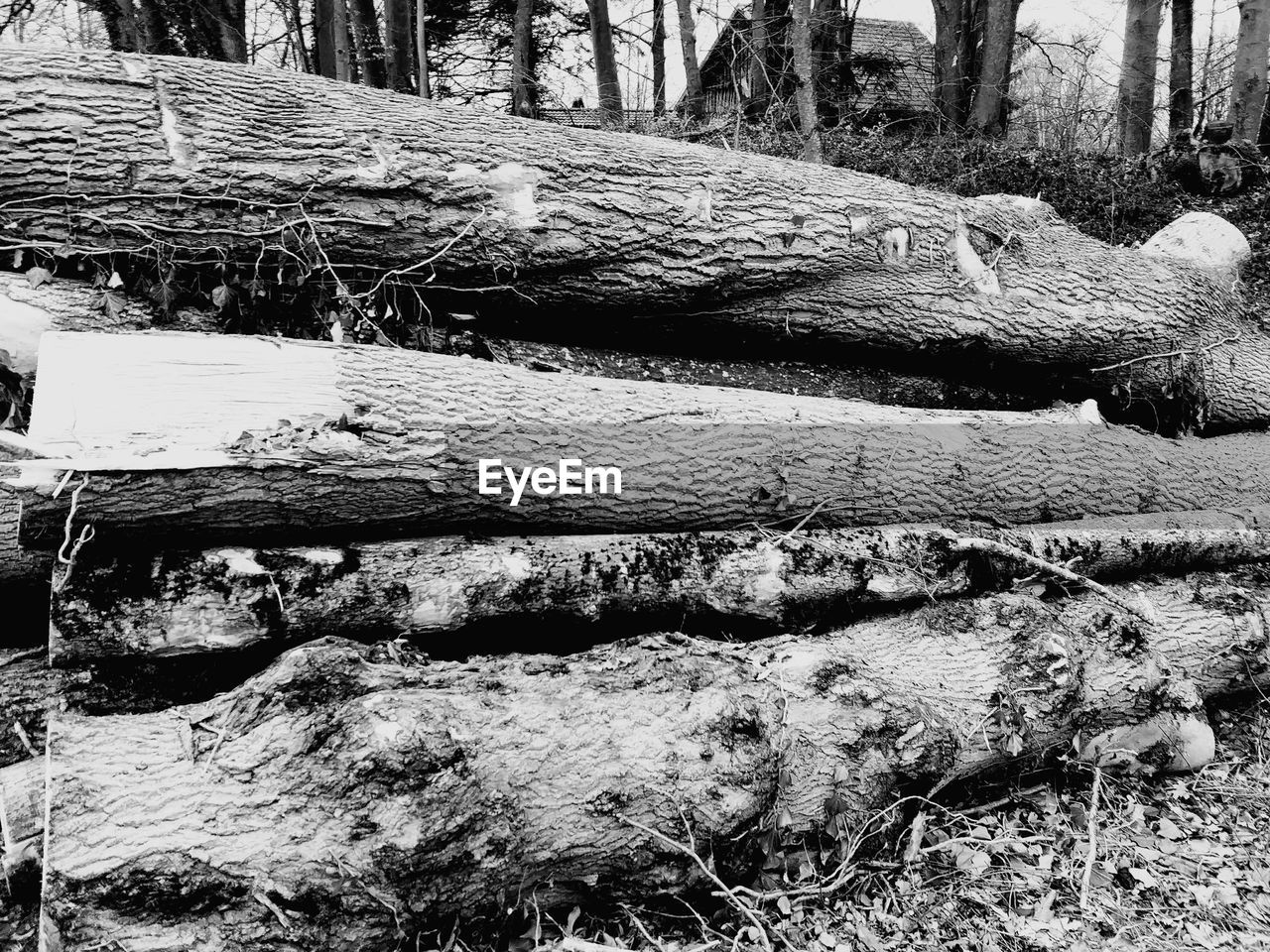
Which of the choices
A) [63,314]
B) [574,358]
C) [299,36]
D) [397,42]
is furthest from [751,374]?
[299,36]

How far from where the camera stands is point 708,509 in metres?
3.17

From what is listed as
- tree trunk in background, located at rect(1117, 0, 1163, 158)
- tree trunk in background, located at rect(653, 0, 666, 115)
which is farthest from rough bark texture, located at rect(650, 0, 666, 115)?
tree trunk in background, located at rect(1117, 0, 1163, 158)

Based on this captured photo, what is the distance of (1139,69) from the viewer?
11.0m

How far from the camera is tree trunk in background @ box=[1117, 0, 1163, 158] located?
1082cm

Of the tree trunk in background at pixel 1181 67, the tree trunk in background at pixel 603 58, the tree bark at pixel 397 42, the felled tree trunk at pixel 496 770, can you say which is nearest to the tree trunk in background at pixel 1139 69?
the tree trunk in background at pixel 1181 67

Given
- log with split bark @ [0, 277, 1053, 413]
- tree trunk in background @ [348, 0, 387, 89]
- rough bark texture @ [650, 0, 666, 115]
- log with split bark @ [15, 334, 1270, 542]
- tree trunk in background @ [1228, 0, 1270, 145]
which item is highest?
rough bark texture @ [650, 0, 666, 115]

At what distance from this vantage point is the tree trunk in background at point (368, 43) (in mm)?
10977

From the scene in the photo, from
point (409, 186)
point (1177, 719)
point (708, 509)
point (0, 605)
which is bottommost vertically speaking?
point (1177, 719)

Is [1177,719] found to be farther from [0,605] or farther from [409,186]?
[0,605]

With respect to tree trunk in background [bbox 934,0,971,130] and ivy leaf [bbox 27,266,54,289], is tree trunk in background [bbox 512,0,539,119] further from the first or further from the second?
ivy leaf [bbox 27,266,54,289]

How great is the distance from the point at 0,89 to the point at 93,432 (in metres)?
1.49

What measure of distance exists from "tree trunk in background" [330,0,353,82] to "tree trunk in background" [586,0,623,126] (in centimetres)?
325

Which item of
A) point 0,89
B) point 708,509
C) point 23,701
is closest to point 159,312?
point 0,89

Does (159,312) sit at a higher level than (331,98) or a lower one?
lower
